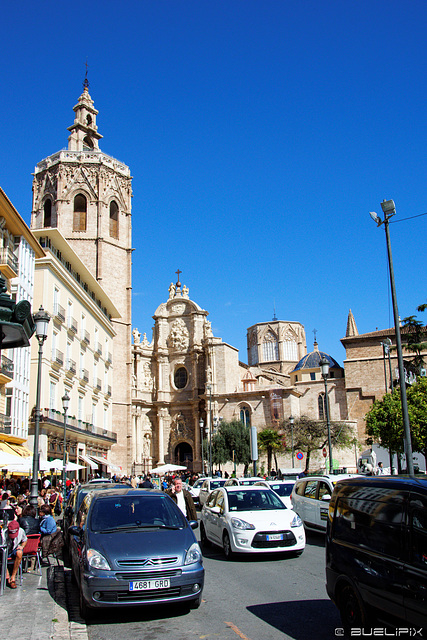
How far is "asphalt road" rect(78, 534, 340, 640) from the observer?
232 inches

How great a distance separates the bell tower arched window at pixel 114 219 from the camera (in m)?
56.2

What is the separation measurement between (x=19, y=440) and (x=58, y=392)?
6.20 meters

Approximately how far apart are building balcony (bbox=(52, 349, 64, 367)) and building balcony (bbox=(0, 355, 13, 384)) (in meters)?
5.55

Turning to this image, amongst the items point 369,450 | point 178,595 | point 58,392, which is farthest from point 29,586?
point 369,450

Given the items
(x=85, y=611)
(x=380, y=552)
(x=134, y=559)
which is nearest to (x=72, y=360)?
(x=85, y=611)

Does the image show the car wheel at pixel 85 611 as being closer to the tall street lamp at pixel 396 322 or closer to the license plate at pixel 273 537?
the license plate at pixel 273 537

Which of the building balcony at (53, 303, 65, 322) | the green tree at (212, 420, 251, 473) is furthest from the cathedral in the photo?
the building balcony at (53, 303, 65, 322)

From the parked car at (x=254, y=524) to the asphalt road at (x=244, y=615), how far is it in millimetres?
984

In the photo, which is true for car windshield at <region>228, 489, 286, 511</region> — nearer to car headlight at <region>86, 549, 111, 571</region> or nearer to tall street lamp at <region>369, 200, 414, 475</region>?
tall street lamp at <region>369, 200, 414, 475</region>

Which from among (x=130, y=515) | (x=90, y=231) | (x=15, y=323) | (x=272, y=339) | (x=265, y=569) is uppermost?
(x=90, y=231)

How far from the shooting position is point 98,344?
42250mm

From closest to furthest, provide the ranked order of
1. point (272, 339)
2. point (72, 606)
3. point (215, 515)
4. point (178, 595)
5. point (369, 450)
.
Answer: point (178, 595) → point (72, 606) → point (215, 515) → point (369, 450) → point (272, 339)

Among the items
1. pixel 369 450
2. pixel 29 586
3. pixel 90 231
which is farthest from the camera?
pixel 90 231

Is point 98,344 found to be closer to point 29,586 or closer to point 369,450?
point 369,450
